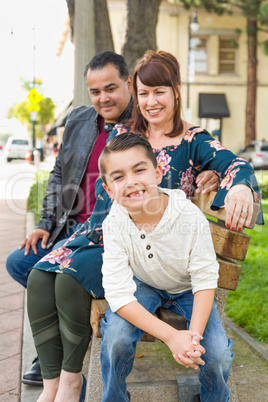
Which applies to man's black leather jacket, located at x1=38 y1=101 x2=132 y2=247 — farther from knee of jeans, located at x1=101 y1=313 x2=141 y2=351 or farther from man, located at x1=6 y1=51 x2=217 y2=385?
knee of jeans, located at x1=101 y1=313 x2=141 y2=351

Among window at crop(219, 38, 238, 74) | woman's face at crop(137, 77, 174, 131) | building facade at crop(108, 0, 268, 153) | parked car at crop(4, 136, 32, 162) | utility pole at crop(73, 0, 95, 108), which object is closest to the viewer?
woman's face at crop(137, 77, 174, 131)

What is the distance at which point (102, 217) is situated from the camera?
2.60 meters

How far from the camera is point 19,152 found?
32.5 meters

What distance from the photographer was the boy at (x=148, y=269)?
2055mm

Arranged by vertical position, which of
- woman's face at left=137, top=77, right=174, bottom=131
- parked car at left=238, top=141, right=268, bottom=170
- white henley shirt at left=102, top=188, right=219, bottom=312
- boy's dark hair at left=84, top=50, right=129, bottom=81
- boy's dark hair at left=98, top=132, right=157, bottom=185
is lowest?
parked car at left=238, top=141, right=268, bottom=170

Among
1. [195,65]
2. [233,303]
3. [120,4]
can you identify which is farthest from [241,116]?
[233,303]

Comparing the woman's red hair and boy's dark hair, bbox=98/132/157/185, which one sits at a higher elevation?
the woman's red hair

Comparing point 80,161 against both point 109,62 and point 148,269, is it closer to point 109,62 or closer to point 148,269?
point 109,62

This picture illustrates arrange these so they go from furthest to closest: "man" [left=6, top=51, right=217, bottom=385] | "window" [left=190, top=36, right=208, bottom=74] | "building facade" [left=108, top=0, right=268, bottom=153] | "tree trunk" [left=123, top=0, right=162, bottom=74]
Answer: "window" [left=190, top=36, right=208, bottom=74], "building facade" [left=108, top=0, right=268, bottom=153], "tree trunk" [left=123, top=0, right=162, bottom=74], "man" [left=6, top=51, right=217, bottom=385]

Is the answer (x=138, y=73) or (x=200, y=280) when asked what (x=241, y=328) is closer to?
(x=200, y=280)

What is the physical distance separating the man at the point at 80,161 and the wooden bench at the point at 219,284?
27.1 inches

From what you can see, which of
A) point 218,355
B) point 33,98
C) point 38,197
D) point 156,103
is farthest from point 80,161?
point 33,98

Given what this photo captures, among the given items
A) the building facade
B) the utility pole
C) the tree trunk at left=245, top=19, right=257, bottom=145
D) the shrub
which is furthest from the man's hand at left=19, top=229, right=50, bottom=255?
the building facade

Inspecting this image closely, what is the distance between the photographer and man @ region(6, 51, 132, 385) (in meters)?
3.05
